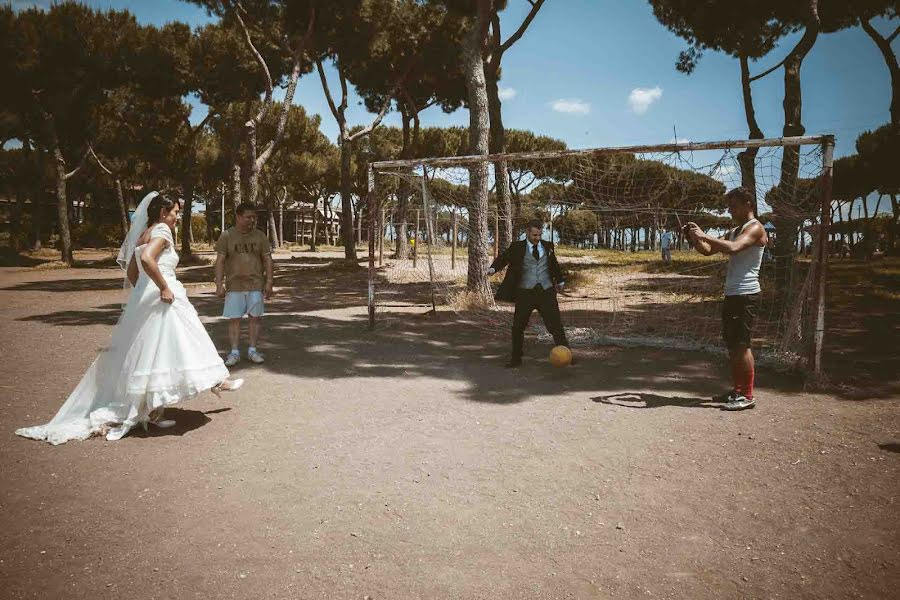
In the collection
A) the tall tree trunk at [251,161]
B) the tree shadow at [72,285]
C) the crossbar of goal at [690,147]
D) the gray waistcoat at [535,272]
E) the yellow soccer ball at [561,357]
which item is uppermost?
the tall tree trunk at [251,161]

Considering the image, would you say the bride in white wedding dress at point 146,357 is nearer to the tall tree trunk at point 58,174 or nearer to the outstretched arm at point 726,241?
the outstretched arm at point 726,241

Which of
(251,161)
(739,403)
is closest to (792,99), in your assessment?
(739,403)

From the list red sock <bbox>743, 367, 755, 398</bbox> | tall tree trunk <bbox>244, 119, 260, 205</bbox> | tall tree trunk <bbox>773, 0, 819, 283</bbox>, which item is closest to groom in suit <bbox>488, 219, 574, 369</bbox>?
red sock <bbox>743, 367, 755, 398</bbox>

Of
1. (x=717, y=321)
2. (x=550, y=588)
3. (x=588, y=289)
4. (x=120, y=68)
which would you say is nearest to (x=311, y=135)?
(x=120, y=68)

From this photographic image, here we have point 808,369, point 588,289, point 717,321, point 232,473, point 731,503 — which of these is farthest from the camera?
point 588,289

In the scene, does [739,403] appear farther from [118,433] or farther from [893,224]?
[893,224]

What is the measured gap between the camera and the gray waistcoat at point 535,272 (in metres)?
6.95

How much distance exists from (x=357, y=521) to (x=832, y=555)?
256cm

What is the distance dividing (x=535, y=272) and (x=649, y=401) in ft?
6.85

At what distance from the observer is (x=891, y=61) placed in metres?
16.2

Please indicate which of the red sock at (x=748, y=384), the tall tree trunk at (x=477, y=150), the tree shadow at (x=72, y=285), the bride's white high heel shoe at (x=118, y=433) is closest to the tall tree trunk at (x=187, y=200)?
the tree shadow at (x=72, y=285)

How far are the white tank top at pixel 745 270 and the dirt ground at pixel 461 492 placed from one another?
1159mm

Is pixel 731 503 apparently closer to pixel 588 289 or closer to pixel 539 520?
pixel 539 520

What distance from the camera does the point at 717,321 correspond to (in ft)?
32.5
